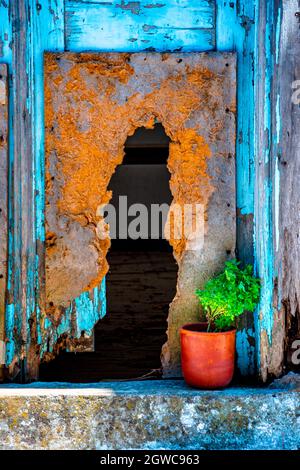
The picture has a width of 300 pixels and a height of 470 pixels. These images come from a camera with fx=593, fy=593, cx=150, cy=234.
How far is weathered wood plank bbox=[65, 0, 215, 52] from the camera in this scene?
4094 mm

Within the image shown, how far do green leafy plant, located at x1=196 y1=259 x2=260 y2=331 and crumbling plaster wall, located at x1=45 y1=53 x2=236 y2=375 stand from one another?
0.75ft

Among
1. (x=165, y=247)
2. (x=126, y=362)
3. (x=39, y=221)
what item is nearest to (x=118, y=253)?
(x=165, y=247)

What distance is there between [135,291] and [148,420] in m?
5.48

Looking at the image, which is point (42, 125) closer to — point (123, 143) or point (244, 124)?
point (123, 143)

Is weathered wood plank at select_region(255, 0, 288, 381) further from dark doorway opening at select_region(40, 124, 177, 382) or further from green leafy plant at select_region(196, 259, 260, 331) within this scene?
dark doorway opening at select_region(40, 124, 177, 382)

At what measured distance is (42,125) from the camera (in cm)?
411

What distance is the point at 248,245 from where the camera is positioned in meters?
4.17

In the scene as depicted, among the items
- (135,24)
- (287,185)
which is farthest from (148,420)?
(135,24)

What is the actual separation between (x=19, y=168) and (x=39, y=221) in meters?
0.39

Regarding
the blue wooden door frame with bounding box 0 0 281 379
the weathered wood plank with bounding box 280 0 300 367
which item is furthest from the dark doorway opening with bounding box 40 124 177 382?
the weathered wood plank with bounding box 280 0 300 367

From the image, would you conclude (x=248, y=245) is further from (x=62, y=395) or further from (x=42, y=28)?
(x=42, y=28)

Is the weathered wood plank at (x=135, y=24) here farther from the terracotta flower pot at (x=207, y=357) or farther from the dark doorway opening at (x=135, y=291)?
the dark doorway opening at (x=135, y=291)

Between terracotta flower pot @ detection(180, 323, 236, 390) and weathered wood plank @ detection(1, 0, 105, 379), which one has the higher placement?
weathered wood plank @ detection(1, 0, 105, 379)

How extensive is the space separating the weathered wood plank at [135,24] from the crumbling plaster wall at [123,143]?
10cm
